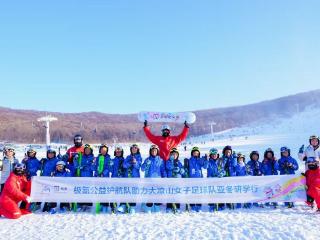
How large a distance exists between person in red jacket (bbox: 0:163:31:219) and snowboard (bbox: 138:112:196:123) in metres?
3.63

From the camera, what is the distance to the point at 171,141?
9.22 meters

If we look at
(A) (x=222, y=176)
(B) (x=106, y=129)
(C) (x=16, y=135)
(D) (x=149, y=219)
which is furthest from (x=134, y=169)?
(B) (x=106, y=129)

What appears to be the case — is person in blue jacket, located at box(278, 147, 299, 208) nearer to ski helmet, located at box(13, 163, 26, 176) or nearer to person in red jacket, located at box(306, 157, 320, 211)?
person in red jacket, located at box(306, 157, 320, 211)

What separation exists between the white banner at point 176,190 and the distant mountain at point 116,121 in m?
87.7

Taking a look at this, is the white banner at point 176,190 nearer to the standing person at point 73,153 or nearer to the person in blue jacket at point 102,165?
the person in blue jacket at point 102,165

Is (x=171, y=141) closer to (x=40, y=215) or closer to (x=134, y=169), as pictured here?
(x=134, y=169)

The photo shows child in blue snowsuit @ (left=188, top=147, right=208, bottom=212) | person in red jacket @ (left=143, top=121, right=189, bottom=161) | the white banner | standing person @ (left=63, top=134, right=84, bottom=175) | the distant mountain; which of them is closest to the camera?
the white banner

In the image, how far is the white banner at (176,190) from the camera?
8055 millimetres

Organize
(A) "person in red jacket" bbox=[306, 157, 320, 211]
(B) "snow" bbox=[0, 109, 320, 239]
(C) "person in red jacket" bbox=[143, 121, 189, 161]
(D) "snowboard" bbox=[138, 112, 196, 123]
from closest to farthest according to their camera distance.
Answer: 1. (B) "snow" bbox=[0, 109, 320, 239]
2. (A) "person in red jacket" bbox=[306, 157, 320, 211]
3. (C) "person in red jacket" bbox=[143, 121, 189, 161]
4. (D) "snowboard" bbox=[138, 112, 196, 123]

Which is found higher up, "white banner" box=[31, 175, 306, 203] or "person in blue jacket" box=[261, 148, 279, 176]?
"person in blue jacket" box=[261, 148, 279, 176]

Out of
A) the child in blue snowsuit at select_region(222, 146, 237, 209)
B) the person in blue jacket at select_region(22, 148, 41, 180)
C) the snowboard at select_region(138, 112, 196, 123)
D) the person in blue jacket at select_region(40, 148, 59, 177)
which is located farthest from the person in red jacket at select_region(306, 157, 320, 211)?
the person in blue jacket at select_region(22, 148, 41, 180)

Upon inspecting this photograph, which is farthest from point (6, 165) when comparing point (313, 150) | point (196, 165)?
point (313, 150)

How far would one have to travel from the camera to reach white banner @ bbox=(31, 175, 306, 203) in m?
8.05

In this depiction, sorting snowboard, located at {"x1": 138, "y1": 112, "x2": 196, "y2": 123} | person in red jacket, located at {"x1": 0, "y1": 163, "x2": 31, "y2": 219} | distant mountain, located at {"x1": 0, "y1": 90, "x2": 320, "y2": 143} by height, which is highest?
distant mountain, located at {"x1": 0, "y1": 90, "x2": 320, "y2": 143}
